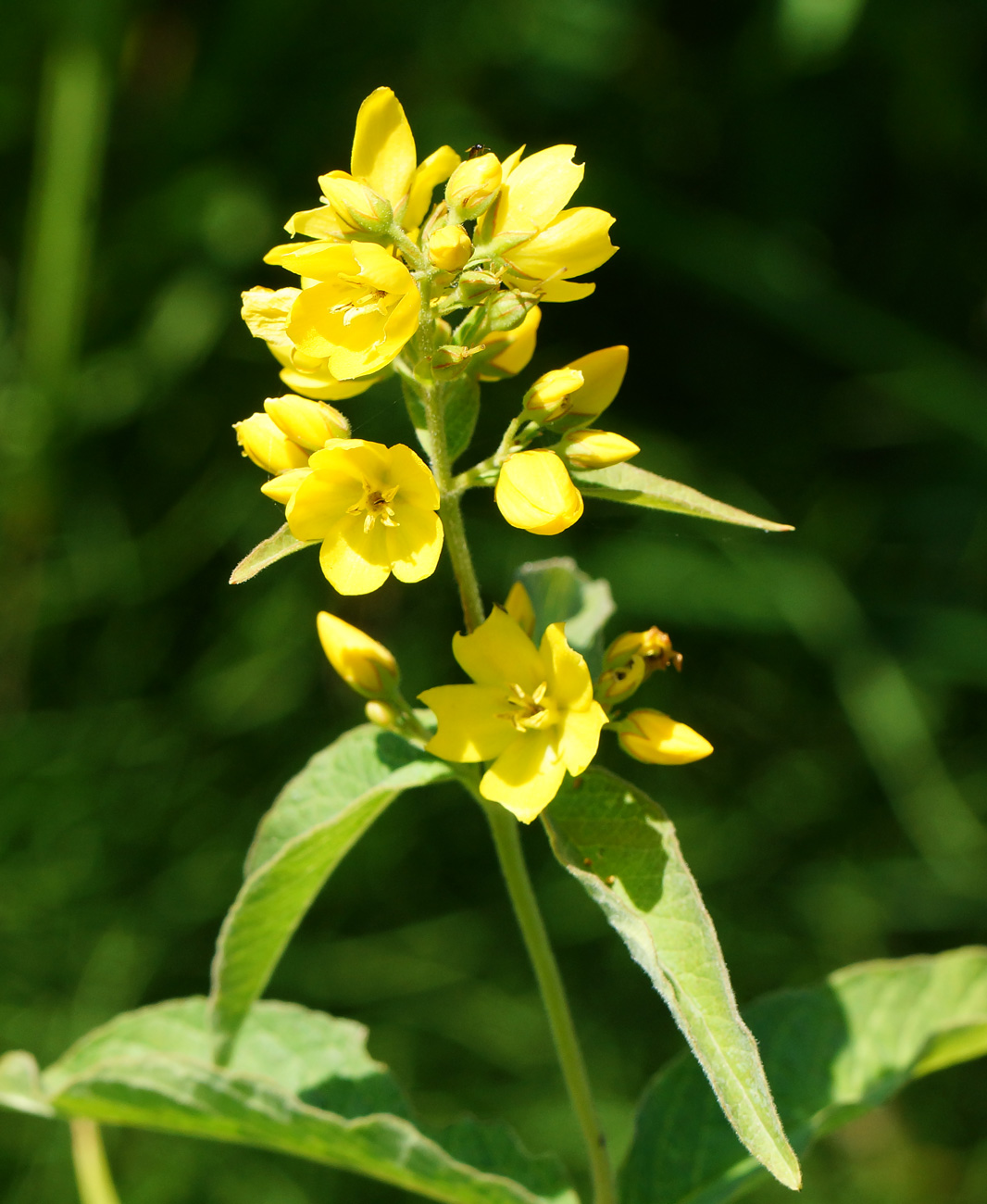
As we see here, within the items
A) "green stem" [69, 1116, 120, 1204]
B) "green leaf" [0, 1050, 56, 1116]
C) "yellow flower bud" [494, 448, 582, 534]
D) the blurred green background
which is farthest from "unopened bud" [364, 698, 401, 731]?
the blurred green background

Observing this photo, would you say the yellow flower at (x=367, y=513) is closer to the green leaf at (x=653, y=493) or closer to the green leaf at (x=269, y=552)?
the green leaf at (x=269, y=552)

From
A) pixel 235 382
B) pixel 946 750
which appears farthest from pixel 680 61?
pixel 946 750

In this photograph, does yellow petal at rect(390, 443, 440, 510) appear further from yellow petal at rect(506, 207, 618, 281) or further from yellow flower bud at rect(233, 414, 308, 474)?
yellow petal at rect(506, 207, 618, 281)

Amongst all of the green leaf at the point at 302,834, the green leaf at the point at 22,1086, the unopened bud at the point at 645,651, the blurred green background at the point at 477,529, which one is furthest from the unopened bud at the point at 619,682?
the blurred green background at the point at 477,529

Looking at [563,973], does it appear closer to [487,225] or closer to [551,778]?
[551,778]

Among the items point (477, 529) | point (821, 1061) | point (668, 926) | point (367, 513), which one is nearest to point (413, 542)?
point (367, 513)
